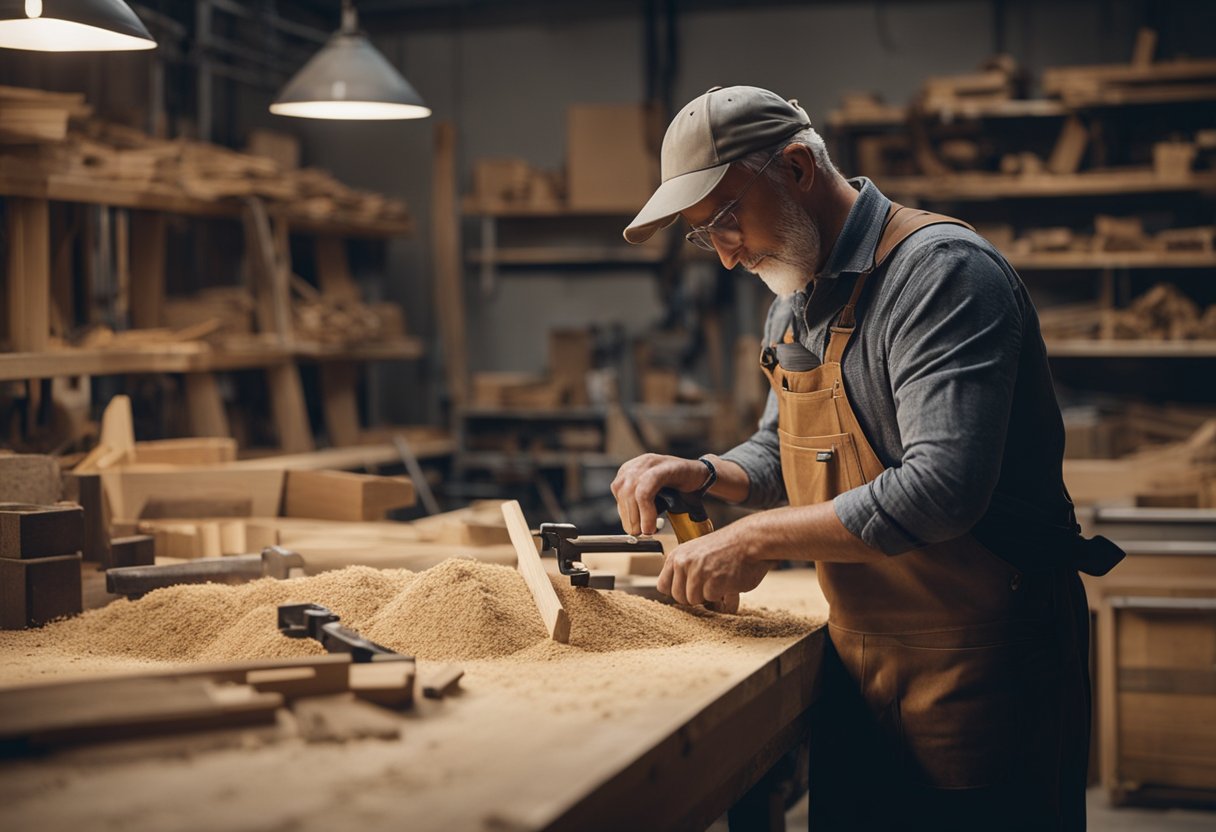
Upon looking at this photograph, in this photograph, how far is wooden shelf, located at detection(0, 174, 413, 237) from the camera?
365 centimetres

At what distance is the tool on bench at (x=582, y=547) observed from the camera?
2.11 meters

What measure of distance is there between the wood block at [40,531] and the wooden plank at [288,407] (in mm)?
3650

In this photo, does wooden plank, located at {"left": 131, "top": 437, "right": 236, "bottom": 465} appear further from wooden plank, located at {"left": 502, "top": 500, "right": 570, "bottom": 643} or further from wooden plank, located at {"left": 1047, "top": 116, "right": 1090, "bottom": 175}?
wooden plank, located at {"left": 1047, "top": 116, "right": 1090, "bottom": 175}

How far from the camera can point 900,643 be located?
205cm

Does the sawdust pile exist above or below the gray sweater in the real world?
below

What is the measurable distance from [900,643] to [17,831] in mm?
1339

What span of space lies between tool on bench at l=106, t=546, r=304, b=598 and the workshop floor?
99.6 inches

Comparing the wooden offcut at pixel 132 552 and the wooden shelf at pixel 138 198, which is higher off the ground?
the wooden shelf at pixel 138 198

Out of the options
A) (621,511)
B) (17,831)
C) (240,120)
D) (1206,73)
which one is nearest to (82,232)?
(240,120)

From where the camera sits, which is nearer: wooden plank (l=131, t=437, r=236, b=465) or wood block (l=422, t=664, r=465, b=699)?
wood block (l=422, t=664, r=465, b=699)

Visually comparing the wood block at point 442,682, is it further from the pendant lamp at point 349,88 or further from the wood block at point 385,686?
the pendant lamp at point 349,88

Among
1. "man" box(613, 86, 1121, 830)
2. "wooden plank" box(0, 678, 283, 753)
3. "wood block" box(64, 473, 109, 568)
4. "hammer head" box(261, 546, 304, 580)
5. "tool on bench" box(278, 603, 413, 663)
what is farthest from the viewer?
"wood block" box(64, 473, 109, 568)

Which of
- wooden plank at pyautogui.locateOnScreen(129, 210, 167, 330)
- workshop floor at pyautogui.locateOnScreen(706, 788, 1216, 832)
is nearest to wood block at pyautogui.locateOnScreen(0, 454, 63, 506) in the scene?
wooden plank at pyautogui.locateOnScreen(129, 210, 167, 330)

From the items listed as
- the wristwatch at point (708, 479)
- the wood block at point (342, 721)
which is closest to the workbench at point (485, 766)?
the wood block at point (342, 721)
